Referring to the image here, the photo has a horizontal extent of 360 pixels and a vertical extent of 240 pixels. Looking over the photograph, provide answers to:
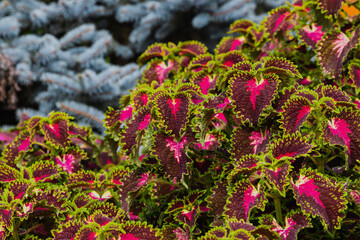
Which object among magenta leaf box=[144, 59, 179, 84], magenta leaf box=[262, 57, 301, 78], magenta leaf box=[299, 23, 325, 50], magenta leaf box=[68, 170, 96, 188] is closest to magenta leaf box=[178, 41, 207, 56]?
magenta leaf box=[144, 59, 179, 84]

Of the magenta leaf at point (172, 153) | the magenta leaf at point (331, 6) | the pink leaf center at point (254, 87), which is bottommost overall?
the magenta leaf at point (172, 153)

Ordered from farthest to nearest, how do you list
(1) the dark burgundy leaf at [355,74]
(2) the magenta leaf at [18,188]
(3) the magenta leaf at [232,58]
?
(3) the magenta leaf at [232,58] < (1) the dark burgundy leaf at [355,74] < (2) the magenta leaf at [18,188]

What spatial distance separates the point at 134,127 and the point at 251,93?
1.05 ft

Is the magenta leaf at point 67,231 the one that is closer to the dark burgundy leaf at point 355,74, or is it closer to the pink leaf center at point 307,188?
the pink leaf center at point 307,188

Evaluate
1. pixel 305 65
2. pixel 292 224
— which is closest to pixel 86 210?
pixel 292 224

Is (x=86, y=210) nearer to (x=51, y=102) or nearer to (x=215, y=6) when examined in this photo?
(x=51, y=102)

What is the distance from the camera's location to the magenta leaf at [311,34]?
1.46m

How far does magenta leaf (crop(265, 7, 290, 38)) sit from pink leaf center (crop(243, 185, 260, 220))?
2.06ft

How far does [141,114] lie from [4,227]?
46 centimetres

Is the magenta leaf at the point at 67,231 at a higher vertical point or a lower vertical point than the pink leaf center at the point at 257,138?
lower

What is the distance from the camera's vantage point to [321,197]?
1.09 meters

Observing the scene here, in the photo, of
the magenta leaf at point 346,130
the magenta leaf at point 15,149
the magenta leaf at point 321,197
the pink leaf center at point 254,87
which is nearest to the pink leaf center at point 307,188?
the magenta leaf at point 321,197

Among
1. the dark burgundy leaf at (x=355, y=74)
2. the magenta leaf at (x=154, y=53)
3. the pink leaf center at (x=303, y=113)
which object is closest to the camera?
the pink leaf center at (x=303, y=113)

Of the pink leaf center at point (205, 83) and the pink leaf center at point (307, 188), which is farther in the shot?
the pink leaf center at point (205, 83)
